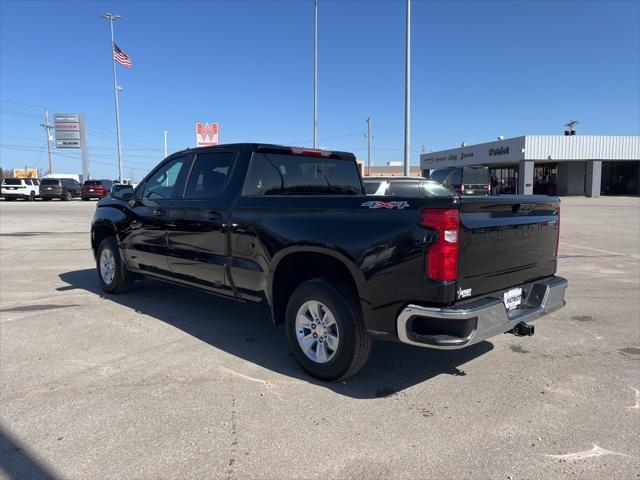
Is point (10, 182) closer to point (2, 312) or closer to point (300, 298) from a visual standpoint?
point (2, 312)

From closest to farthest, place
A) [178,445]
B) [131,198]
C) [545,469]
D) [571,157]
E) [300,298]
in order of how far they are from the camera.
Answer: [545,469] → [178,445] → [300,298] → [131,198] → [571,157]

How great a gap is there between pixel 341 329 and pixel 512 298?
4.43ft

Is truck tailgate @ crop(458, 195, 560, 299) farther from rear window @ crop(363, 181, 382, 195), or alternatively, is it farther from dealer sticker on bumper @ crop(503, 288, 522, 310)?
rear window @ crop(363, 181, 382, 195)

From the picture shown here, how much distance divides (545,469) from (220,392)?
2298 millimetres

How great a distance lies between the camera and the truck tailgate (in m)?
3.44

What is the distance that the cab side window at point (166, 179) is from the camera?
566cm

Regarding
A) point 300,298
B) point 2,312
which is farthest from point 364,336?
point 2,312

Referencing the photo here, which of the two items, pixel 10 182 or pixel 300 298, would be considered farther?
pixel 10 182

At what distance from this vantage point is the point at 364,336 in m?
3.78

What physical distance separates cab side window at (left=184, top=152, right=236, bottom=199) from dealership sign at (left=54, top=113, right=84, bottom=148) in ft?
230

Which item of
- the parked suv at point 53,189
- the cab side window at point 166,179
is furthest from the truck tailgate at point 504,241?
the parked suv at point 53,189

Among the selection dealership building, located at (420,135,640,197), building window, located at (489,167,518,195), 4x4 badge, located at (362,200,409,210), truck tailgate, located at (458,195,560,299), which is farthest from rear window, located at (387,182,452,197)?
building window, located at (489,167,518,195)

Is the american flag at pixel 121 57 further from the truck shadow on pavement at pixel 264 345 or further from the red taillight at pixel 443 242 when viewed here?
the red taillight at pixel 443 242

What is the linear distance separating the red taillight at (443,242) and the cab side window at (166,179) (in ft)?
10.8
